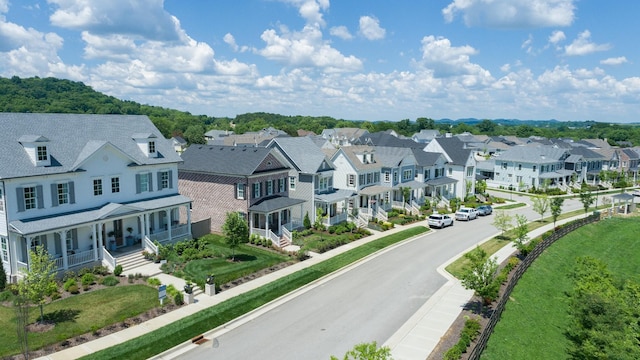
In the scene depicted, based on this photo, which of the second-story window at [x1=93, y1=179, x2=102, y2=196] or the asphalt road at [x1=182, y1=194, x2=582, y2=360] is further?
the second-story window at [x1=93, y1=179, x2=102, y2=196]

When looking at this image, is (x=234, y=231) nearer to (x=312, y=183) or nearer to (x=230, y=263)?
(x=230, y=263)

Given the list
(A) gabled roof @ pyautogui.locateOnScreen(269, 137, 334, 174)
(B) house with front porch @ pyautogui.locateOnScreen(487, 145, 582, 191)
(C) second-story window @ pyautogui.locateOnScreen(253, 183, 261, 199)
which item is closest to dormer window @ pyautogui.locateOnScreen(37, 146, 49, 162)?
(C) second-story window @ pyautogui.locateOnScreen(253, 183, 261, 199)

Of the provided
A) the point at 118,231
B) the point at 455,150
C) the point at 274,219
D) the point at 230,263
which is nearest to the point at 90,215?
the point at 118,231

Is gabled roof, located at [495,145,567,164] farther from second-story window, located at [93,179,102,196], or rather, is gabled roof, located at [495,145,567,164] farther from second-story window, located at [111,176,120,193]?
second-story window, located at [93,179,102,196]

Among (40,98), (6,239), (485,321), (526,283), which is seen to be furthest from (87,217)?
(40,98)

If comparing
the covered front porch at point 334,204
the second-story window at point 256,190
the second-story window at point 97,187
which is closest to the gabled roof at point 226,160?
the second-story window at point 256,190

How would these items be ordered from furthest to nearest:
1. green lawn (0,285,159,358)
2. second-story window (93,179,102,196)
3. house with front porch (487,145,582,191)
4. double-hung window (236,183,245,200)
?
house with front porch (487,145,582,191), double-hung window (236,183,245,200), second-story window (93,179,102,196), green lawn (0,285,159,358)

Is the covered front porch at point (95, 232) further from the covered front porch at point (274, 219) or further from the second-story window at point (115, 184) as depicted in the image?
the covered front porch at point (274, 219)
